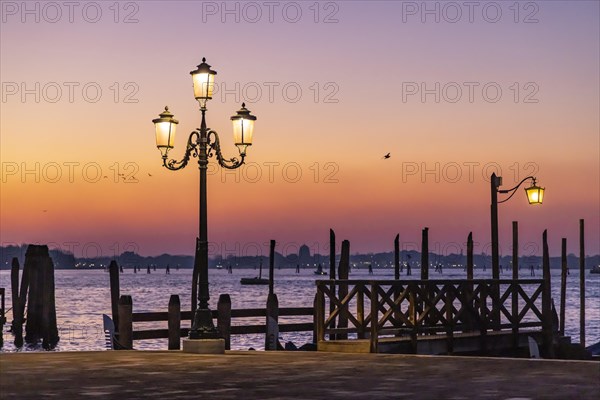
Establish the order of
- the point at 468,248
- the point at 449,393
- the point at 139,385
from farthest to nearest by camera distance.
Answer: the point at 468,248
the point at 139,385
the point at 449,393

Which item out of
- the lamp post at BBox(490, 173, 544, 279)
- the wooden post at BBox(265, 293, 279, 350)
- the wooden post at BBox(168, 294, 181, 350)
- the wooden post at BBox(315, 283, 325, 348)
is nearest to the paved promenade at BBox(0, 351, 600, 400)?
the wooden post at BBox(315, 283, 325, 348)

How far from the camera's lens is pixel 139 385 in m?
12.0

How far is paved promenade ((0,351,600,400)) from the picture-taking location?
36.7ft

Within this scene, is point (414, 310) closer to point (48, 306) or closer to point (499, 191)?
point (499, 191)

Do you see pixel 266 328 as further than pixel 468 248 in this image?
No

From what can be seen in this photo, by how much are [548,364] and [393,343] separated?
16.2ft

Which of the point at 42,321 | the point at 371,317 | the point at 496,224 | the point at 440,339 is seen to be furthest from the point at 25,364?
the point at 42,321

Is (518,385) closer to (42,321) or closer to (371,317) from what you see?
(371,317)

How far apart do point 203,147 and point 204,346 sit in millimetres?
3187

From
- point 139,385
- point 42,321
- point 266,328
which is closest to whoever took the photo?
point 139,385

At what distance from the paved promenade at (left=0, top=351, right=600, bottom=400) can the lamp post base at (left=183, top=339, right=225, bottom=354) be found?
48 centimetres

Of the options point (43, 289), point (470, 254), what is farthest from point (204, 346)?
point (43, 289)

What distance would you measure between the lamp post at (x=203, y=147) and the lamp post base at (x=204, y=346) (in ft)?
0.51

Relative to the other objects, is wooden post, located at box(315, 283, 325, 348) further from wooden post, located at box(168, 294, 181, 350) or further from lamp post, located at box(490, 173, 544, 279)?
lamp post, located at box(490, 173, 544, 279)
